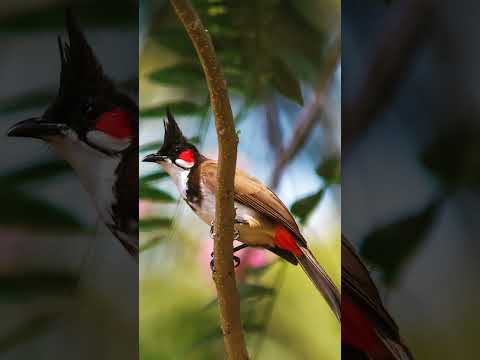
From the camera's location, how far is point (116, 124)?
2387 mm

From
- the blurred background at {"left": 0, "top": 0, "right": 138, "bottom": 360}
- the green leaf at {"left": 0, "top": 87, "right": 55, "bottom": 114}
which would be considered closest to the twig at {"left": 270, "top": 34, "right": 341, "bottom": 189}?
the blurred background at {"left": 0, "top": 0, "right": 138, "bottom": 360}

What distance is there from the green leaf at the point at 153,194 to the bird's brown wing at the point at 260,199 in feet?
0.58

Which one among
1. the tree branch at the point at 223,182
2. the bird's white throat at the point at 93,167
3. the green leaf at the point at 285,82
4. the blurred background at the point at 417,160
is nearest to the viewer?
the tree branch at the point at 223,182

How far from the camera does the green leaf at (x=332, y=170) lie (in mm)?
2141

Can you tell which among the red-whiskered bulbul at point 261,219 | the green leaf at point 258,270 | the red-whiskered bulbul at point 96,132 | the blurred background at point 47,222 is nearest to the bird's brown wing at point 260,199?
the red-whiskered bulbul at point 261,219

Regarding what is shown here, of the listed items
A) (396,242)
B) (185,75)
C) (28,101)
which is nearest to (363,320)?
(396,242)

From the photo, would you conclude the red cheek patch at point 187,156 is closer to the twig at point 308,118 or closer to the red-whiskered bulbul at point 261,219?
the red-whiskered bulbul at point 261,219

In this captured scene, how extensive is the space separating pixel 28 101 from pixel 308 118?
100cm

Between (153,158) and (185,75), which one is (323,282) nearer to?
(153,158)

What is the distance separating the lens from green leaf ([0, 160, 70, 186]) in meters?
2.43

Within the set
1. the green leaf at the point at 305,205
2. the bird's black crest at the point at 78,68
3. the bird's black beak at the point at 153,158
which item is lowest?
the green leaf at the point at 305,205

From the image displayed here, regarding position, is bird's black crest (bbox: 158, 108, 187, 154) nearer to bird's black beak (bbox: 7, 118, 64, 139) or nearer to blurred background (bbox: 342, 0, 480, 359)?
bird's black beak (bbox: 7, 118, 64, 139)

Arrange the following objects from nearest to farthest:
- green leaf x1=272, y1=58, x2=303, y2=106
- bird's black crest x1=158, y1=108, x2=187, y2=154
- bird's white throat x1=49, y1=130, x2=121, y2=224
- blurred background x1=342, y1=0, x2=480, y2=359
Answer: blurred background x1=342, y1=0, x2=480, y2=359 < green leaf x1=272, y1=58, x2=303, y2=106 < bird's black crest x1=158, y1=108, x2=187, y2=154 < bird's white throat x1=49, y1=130, x2=121, y2=224

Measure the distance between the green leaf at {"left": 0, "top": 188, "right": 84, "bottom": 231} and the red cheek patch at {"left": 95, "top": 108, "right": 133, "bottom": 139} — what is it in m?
0.32
